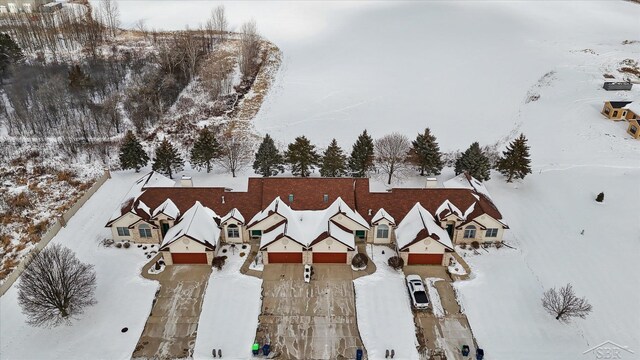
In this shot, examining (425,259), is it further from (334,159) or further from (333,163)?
(334,159)

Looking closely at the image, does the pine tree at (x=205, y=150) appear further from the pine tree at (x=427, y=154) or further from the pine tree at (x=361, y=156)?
the pine tree at (x=427, y=154)

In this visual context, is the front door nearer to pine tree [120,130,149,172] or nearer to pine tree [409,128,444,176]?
pine tree [120,130,149,172]

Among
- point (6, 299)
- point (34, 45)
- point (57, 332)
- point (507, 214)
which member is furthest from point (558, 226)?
point (34, 45)

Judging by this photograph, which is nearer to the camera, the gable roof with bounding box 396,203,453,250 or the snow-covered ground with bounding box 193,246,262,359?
the snow-covered ground with bounding box 193,246,262,359

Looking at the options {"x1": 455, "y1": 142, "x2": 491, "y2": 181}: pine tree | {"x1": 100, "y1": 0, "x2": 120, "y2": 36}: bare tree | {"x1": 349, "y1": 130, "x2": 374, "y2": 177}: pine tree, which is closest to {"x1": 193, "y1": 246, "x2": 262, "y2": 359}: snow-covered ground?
{"x1": 349, "y1": 130, "x2": 374, "y2": 177}: pine tree

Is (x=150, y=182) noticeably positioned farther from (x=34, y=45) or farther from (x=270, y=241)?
(x=34, y=45)
